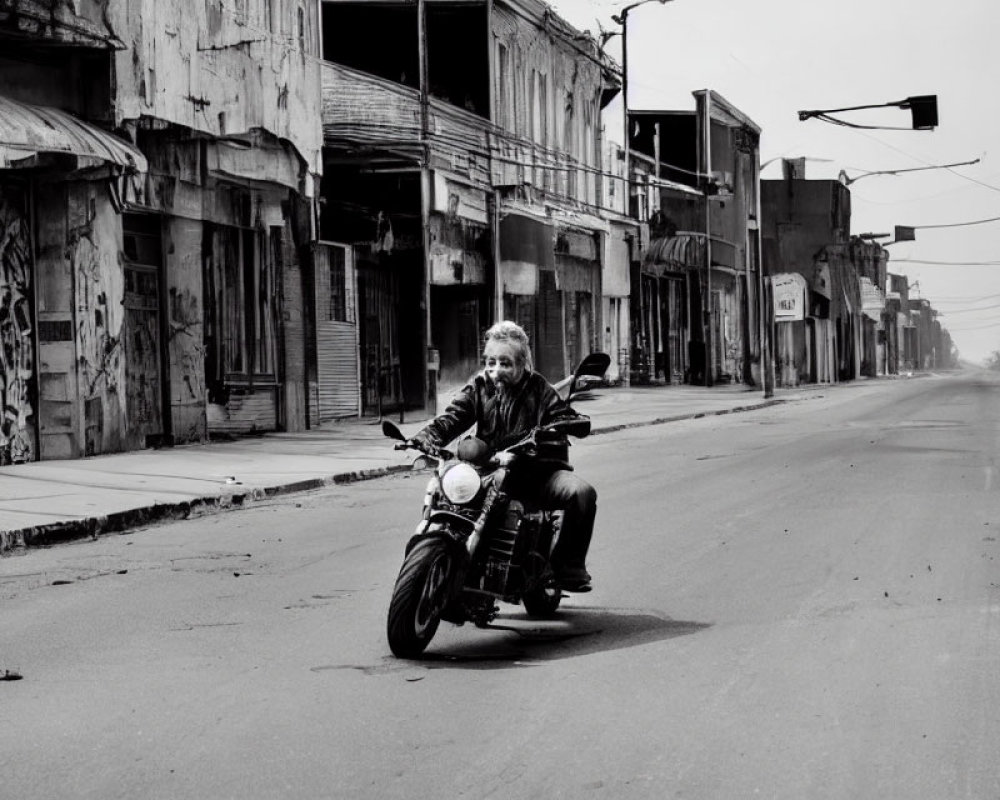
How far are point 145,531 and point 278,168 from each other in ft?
40.2

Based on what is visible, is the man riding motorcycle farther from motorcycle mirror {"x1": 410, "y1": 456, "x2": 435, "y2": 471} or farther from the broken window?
the broken window

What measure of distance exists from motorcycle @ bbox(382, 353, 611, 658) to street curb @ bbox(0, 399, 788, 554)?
13.6ft

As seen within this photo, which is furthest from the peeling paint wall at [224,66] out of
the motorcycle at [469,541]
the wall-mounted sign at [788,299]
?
the wall-mounted sign at [788,299]

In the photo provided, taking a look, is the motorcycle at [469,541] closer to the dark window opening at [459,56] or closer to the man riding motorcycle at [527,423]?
the man riding motorcycle at [527,423]

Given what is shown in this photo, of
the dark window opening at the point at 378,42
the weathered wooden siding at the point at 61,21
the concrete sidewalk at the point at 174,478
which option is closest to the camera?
the concrete sidewalk at the point at 174,478

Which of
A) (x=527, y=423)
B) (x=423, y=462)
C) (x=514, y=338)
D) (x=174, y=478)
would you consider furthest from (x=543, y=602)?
(x=174, y=478)

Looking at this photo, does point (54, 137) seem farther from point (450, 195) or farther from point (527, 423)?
point (450, 195)

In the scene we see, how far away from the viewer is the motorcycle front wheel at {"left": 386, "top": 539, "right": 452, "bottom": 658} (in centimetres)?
666

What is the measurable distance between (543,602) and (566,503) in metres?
0.61

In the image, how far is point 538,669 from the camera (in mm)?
6582

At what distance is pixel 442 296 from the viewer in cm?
3284

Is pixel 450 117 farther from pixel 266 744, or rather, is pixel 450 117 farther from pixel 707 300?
pixel 266 744

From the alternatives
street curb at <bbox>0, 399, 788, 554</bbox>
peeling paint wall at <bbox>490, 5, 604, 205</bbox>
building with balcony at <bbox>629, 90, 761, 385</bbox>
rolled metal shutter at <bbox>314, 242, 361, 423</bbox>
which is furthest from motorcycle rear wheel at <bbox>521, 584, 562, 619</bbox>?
building with balcony at <bbox>629, 90, 761, 385</bbox>

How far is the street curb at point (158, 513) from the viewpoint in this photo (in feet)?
39.0
